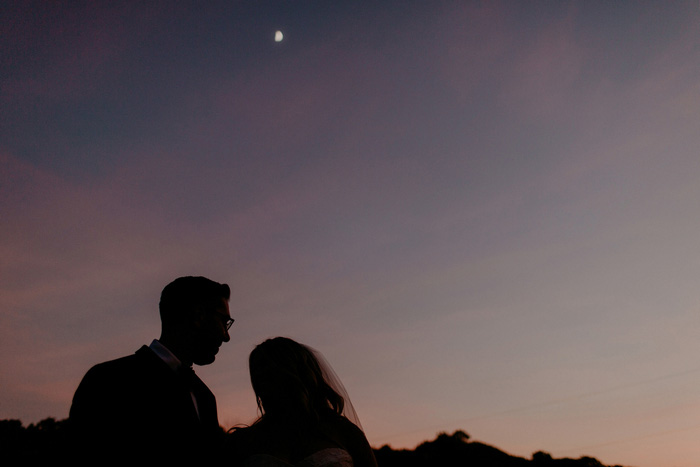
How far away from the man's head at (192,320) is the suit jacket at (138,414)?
1.06 feet

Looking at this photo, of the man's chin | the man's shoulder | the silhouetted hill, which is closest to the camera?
the man's shoulder

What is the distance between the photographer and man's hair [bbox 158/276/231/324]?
4.85 meters

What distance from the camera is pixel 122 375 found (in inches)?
163

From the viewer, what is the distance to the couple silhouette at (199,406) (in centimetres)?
385

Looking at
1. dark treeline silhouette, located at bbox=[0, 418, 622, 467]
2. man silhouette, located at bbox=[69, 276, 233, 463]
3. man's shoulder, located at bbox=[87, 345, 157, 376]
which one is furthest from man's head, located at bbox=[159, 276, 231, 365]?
dark treeline silhouette, located at bbox=[0, 418, 622, 467]

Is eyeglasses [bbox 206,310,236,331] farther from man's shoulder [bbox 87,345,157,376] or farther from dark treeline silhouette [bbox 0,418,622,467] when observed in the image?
dark treeline silhouette [bbox 0,418,622,467]

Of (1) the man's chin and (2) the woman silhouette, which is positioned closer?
(2) the woman silhouette

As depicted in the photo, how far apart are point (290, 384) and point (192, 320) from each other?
121 cm

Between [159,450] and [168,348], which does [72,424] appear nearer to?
[159,450]

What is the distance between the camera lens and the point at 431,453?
39.8ft

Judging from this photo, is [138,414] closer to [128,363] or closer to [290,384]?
[128,363]

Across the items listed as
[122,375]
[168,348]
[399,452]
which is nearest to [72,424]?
[122,375]

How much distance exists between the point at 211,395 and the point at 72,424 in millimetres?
1226

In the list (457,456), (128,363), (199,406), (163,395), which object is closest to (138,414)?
(163,395)
